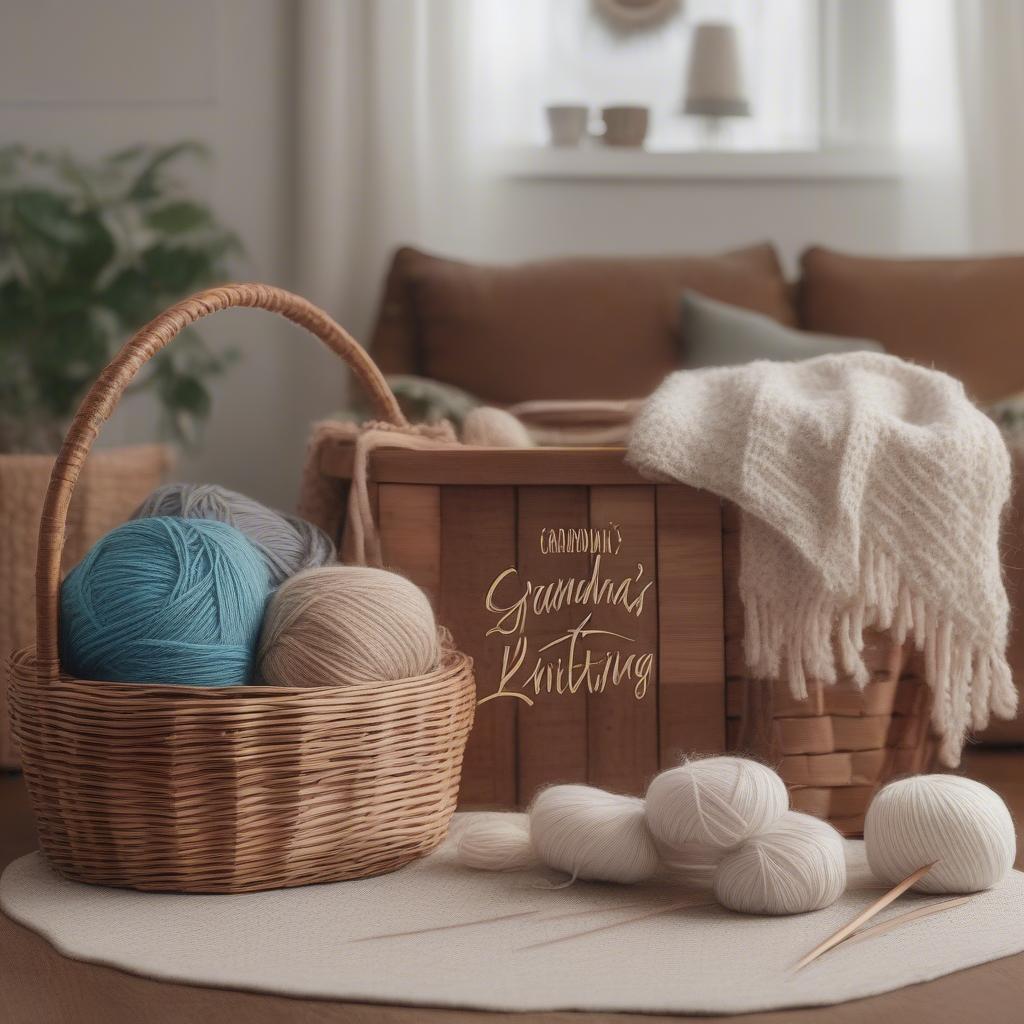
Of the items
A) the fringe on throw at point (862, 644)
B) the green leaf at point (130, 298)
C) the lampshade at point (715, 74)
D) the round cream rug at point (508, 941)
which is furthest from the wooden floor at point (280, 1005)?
the lampshade at point (715, 74)

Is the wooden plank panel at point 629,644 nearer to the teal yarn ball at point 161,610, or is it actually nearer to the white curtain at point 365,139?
the teal yarn ball at point 161,610

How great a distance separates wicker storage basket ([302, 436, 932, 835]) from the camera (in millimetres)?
1251

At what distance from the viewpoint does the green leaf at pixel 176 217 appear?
96.3 inches

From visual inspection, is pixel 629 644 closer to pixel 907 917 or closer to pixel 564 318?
pixel 907 917

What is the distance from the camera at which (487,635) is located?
1.27 m

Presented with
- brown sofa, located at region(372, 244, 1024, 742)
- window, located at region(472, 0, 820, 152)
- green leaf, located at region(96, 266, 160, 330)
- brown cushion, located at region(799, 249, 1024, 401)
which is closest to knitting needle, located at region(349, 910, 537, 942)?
brown sofa, located at region(372, 244, 1024, 742)

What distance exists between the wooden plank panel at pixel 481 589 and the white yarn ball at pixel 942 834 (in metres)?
0.37

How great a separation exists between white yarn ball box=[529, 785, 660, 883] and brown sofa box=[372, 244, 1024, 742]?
4.04ft

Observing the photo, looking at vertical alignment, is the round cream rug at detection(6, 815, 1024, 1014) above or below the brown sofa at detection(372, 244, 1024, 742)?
below

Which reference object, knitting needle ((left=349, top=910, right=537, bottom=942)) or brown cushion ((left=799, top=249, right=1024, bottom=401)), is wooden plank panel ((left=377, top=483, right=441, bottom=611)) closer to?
knitting needle ((left=349, top=910, right=537, bottom=942))

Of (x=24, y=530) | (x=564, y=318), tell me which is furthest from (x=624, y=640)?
(x=564, y=318)

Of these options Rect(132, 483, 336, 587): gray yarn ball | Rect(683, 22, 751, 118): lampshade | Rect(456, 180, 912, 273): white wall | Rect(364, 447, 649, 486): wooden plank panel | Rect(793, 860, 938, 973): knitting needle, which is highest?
Rect(683, 22, 751, 118): lampshade

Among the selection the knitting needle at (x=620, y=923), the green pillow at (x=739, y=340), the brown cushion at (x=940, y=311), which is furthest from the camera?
the brown cushion at (x=940, y=311)

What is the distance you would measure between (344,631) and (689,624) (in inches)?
14.0
